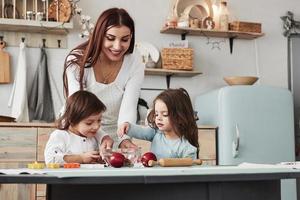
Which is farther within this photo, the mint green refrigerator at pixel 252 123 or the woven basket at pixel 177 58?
the woven basket at pixel 177 58

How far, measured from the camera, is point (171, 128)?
7.88 feet

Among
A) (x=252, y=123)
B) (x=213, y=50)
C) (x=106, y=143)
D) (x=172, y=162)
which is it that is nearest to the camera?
(x=172, y=162)

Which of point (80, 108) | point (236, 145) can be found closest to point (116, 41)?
point (80, 108)

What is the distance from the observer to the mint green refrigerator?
4.19 meters

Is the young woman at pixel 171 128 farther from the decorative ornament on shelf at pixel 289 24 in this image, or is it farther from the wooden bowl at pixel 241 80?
the decorative ornament on shelf at pixel 289 24

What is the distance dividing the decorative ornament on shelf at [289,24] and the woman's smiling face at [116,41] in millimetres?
3049

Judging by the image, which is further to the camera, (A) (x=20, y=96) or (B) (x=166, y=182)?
(A) (x=20, y=96)

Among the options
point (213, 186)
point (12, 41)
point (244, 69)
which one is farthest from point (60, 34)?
point (213, 186)

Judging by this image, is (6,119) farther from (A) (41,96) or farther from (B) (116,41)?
(B) (116,41)

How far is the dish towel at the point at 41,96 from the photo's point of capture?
13.6ft

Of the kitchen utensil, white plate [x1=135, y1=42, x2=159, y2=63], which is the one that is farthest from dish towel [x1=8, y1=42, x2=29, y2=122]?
the kitchen utensil

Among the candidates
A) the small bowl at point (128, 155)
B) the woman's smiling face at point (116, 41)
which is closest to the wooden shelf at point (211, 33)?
the woman's smiling face at point (116, 41)

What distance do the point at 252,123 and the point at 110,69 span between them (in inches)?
84.6

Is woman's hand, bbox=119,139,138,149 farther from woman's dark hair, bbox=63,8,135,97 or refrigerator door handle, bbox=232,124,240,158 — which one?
refrigerator door handle, bbox=232,124,240,158
